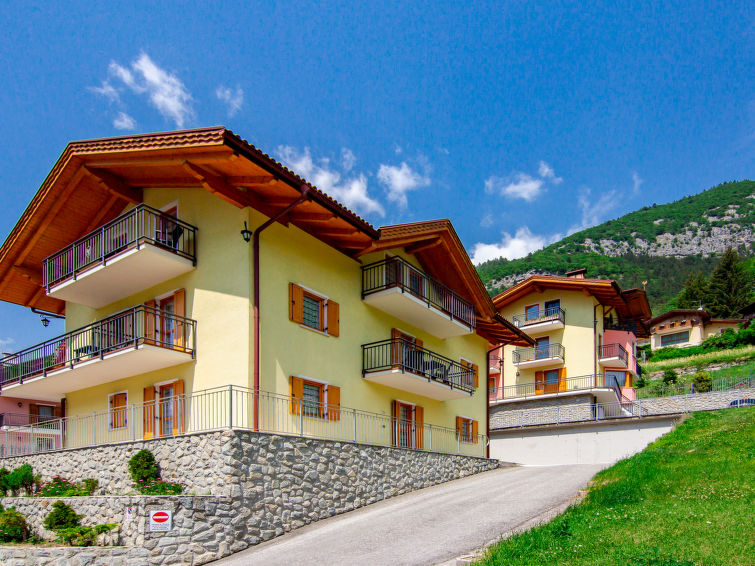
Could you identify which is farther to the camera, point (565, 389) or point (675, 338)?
point (675, 338)

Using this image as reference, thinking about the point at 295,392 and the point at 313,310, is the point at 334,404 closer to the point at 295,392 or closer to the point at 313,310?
the point at 295,392

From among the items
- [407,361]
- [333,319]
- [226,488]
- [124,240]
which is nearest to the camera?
[226,488]

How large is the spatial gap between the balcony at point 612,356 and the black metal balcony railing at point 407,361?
1816 centimetres

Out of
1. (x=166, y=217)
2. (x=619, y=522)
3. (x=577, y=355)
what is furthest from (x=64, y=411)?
(x=577, y=355)

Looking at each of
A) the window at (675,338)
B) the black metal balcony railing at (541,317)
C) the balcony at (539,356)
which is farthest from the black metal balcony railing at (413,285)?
the window at (675,338)

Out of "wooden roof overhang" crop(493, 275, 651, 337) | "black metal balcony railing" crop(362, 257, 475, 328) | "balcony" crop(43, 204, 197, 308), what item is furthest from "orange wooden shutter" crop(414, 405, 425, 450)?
"wooden roof overhang" crop(493, 275, 651, 337)

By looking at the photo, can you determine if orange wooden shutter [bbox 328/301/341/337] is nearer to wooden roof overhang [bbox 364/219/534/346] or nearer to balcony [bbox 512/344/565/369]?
wooden roof overhang [bbox 364/219/534/346]

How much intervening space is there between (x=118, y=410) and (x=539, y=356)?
2635 centimetres

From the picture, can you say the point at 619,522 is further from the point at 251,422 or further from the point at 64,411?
the point at 64,411

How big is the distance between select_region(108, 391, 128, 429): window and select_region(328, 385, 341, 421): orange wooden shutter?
19.9ft

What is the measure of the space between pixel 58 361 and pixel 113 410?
8.15ft

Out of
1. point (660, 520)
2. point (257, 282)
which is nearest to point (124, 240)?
point (257, 282)

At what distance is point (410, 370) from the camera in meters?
19.9

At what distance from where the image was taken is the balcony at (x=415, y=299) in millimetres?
20000
